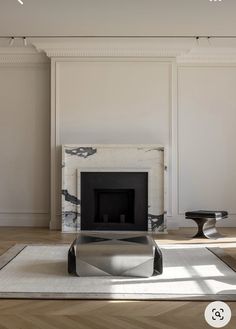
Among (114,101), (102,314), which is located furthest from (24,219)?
(102,314)

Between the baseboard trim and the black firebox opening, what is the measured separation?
98 cm

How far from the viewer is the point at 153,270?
397cm

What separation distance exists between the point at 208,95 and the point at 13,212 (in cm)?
391

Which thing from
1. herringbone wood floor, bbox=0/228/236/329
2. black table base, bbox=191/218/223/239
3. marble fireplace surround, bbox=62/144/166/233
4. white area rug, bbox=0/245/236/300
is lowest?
herringbone wood floor, bbox=0/228/236/329

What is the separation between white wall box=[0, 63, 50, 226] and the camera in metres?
7.60

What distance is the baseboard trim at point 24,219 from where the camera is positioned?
7578 millimetres

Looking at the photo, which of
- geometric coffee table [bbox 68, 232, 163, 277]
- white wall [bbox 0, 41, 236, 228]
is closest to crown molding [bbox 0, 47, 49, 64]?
white wall [bbox 0, 41, 236, 228]

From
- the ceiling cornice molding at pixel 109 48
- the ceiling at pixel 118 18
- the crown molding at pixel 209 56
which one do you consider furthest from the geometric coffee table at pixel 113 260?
the crown molding at pixel 209 56

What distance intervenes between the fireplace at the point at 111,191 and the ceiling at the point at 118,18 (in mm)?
2231

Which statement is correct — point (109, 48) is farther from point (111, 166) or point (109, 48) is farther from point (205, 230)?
point (205, 230)

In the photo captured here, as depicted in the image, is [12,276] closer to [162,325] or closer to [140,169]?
[162,325]

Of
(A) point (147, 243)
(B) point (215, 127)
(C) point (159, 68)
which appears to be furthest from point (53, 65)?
(A) point (147, 243)

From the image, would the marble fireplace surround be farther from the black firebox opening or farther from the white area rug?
the white area rug

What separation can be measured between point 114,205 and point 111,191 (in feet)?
0.82
